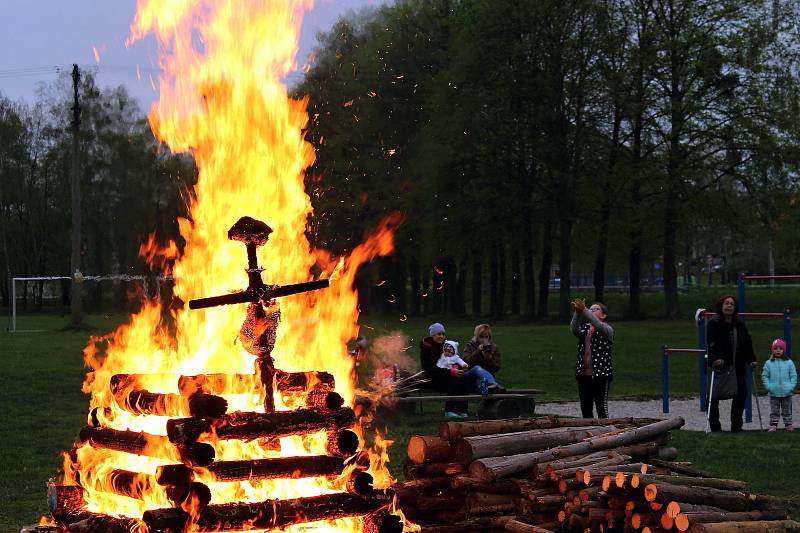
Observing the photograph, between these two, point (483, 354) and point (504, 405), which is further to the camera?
point (483, 354)

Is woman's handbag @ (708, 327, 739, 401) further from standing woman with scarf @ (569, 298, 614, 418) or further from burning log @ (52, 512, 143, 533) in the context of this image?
burning log @ (52, 512, 143, 533)

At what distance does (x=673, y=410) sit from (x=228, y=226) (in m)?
11.2

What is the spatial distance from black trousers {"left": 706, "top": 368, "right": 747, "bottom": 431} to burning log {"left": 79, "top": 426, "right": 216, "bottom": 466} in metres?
9.26

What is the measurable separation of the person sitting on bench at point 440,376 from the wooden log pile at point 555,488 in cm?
706

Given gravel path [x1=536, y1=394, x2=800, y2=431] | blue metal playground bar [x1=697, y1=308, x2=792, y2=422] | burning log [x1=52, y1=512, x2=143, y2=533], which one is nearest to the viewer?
burning log [x1=52, y1=512, x2=143, y2=533]

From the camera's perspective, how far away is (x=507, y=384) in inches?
852

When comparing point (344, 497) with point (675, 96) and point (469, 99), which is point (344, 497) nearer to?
point (469, 99)

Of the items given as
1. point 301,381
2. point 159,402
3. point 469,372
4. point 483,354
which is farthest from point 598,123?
point 159,402

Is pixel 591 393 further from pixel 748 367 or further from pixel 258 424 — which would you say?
pixel 258 424

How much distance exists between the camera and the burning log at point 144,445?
6109mm

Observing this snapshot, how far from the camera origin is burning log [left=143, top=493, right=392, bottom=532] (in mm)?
6113

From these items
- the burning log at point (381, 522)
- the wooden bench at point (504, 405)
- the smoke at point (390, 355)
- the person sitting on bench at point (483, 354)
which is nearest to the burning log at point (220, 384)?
the burning log at point (381, 522)

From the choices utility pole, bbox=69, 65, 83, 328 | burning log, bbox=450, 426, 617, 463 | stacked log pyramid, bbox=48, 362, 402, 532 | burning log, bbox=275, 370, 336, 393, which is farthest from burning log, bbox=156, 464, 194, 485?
utility pole, bbox=69, 65, 83, 328

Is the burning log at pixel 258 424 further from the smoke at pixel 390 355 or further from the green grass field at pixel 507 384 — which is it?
the smoke at pixel 390 355
